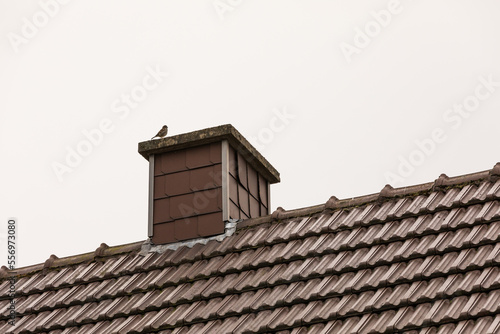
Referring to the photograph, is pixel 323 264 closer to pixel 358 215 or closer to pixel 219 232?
pixel 358 215

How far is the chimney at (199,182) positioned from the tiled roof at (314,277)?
0.30 m

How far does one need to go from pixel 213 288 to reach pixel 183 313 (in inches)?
15.8

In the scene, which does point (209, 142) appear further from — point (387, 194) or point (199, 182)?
point (387, 194)

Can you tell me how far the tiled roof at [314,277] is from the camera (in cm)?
681

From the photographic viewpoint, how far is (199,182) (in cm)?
959

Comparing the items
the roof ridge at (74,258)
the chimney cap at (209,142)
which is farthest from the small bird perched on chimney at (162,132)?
the roof ridge at (74,258)

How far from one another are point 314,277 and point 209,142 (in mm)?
2567

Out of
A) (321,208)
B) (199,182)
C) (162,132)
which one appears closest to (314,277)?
(321,208)

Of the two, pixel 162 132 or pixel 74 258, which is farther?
pixel 162 132

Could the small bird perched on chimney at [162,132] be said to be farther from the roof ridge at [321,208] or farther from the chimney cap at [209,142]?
the roof ridge at [321,208]

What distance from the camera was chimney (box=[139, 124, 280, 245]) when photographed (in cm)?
931

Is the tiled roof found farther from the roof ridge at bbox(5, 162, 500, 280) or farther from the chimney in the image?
the chimney

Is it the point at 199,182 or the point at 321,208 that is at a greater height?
the point at 199,182

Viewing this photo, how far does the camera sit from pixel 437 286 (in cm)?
689
